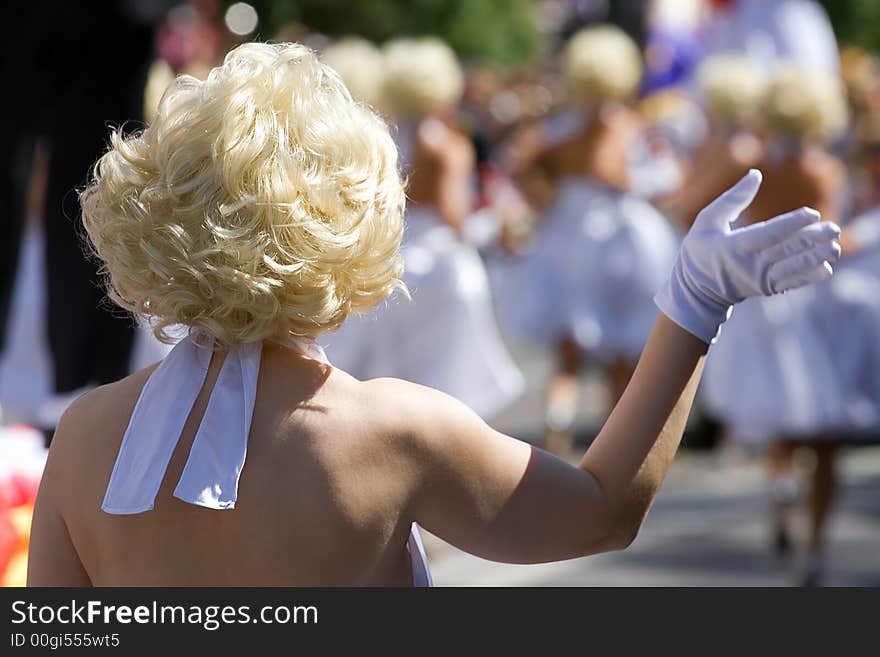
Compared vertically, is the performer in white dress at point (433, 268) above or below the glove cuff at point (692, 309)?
above

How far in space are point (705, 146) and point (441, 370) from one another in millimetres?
1740

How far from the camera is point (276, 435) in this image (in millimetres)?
1673

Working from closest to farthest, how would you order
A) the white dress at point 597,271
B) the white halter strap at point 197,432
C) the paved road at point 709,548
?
the white halter strap at point 197,432 → the paved road at point 709,548 → the white dress at point 597,271

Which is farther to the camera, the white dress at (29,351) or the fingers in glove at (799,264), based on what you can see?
the white dress at (29,351)

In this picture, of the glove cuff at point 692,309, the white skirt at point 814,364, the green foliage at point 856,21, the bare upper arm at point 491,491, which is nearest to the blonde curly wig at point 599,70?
the white skirt at point 814,364

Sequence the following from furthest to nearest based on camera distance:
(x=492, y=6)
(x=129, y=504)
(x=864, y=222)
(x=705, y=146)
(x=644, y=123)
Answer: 1. (x=492, y=6)
2. (x=644, y=123)
3. (x=705, y=146)
4. (x=864, y=222)
5. (x=129, y=504)

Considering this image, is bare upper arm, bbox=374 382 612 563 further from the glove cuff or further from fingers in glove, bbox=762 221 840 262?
fingers in glove, bbox=762 221 840 262

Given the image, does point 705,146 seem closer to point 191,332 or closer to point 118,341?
point 118,341

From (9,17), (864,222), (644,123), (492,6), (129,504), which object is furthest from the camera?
(492,6)

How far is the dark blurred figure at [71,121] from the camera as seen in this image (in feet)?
13.1

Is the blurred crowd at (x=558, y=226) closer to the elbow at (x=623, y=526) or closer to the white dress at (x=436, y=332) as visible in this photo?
the white dress at (x=436, y=332)

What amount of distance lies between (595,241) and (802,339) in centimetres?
226
